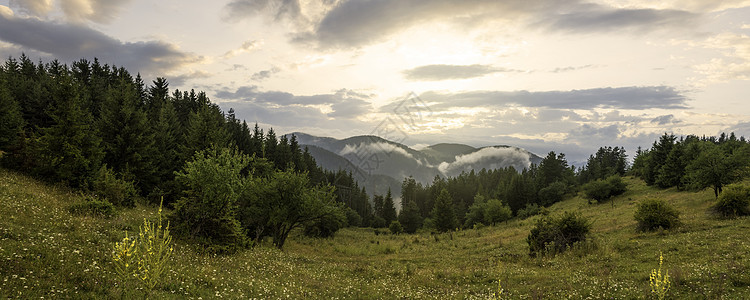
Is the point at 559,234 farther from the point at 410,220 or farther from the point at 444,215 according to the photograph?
the point at 410,220

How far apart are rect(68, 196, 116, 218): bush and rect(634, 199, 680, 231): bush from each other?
41.8 m

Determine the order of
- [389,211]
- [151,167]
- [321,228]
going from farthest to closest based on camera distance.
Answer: [389,211]
[321,228]
[151,167]

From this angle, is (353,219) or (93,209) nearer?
(93,209)

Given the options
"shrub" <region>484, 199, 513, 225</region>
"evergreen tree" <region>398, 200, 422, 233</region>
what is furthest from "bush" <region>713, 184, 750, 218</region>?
"evergreen tree" <region>398, 200, 422, 233</region>

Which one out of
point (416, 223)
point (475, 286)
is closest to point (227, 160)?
point (475, 286)

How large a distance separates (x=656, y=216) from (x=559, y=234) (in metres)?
9.00

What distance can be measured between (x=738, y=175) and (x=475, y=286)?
4219 centimetres

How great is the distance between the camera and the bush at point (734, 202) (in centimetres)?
2619

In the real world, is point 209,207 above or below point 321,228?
above

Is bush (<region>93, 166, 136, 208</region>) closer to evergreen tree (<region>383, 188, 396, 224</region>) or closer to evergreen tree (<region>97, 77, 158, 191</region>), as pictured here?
evergreen tree (<region>97, 77, 158, 191</region>)

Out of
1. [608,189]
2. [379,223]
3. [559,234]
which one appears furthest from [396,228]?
[559,234]

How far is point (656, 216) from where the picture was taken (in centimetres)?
2592

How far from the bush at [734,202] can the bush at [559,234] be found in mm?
12831

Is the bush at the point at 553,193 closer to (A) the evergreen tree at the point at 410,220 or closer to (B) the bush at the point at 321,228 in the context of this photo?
(A) the evergreen tree at the point at 410,220
